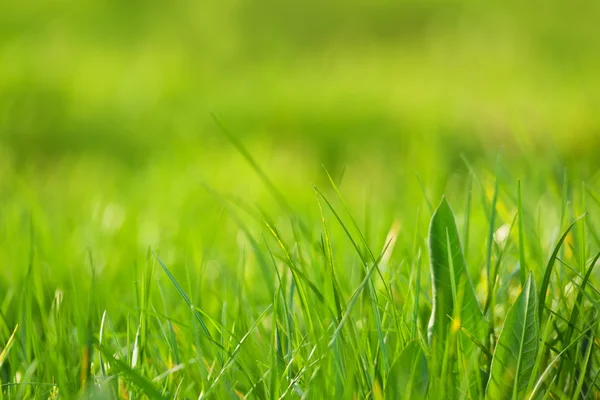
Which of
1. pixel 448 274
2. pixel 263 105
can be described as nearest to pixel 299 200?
pixel 448 274

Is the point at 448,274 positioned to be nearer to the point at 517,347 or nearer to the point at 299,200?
the point at 517,347

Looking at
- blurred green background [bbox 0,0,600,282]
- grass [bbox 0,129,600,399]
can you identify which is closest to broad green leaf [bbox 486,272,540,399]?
grass [bbox 0,129,600,399]

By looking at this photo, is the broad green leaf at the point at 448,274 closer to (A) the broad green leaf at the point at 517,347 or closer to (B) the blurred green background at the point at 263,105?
(A) the broad green leaf at the point at 517,347

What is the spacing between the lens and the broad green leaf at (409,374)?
0.60 m

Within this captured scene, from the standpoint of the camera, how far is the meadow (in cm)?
64

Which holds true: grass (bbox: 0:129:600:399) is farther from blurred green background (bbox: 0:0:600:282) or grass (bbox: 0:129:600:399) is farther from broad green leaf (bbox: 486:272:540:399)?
blurred green background (bbox: 0:0:600:282)

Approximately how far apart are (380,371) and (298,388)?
8 cm

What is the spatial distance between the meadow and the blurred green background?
2 cm

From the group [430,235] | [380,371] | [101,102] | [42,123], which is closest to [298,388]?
[380,371]

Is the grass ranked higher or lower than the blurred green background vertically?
higher

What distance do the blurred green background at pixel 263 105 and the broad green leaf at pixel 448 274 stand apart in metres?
0.35

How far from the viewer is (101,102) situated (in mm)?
4305

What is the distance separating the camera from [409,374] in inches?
24.5

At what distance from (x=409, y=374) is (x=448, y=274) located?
111 millimetres
